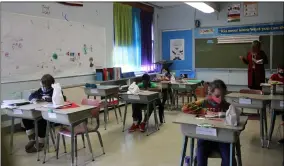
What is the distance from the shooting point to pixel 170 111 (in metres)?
5.41

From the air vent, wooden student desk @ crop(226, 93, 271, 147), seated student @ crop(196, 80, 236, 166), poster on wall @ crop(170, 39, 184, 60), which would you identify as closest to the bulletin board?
poster on wall @ crop(170, 39, 184, 60)

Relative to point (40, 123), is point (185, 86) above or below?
above

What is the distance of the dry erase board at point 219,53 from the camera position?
6.49 m

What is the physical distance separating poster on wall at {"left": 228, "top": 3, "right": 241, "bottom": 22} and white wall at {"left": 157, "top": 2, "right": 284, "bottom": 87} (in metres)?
0.10

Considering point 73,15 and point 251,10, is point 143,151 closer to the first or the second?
point 73,15

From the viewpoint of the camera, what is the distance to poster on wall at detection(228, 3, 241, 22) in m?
6.79

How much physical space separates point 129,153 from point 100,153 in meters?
0.36

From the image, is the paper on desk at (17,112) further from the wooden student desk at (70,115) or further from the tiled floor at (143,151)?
the tiled floor at (143,151)

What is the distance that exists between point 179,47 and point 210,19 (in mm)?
1330

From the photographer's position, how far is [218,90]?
7.87 ft

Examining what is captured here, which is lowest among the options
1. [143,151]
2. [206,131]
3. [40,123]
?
[143,151]

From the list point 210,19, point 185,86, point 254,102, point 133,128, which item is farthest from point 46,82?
point 210,19

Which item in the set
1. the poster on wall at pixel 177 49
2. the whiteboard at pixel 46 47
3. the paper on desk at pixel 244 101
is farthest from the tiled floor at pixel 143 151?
the poster on wall at pixel 177 49

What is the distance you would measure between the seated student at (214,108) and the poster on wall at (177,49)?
5249 millimetres
